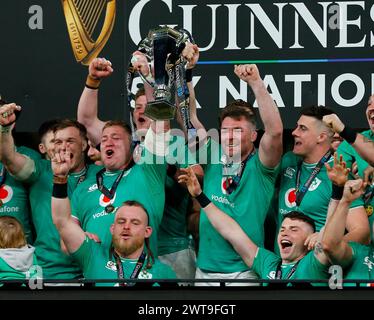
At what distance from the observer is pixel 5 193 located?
8.41 meters

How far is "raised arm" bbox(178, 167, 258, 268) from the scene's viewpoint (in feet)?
26.5

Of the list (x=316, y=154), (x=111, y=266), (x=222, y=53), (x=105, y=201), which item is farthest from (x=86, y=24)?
(x=316, y=154)

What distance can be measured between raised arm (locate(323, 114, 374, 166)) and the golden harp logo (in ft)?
5.04

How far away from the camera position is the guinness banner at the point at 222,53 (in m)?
8.19

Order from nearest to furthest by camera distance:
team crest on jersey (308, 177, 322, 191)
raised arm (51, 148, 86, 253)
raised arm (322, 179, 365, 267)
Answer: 1. raised arm (322, 179, 365, 267)
2. team crest on jersey (308, 177, 322, 191)
3. raised arm (51, 148, 86, 253)

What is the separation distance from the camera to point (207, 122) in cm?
823

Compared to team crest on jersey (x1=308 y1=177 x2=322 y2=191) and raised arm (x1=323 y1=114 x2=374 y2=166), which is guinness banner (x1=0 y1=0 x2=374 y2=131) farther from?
team crest on jersey (x1=308 y1=177 x2=322 y2=191)

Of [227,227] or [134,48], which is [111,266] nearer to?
[227,227]

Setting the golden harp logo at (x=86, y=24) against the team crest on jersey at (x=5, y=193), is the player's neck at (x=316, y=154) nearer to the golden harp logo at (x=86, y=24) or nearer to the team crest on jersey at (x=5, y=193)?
the golden harp logo at (x=86, y=24)

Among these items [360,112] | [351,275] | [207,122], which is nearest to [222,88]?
[207,122]

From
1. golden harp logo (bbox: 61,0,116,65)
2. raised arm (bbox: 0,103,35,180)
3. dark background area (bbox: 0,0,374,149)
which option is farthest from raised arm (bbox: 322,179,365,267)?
raised arm (bbox: 0,103,35,180)

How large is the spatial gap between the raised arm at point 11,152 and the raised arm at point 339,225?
196cm

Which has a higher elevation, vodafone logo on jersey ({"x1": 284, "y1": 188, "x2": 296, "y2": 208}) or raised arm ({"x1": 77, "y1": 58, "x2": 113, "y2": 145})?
raised arm ({"x1": 77, "y1": 58, "x2": 113, "y2": 145})

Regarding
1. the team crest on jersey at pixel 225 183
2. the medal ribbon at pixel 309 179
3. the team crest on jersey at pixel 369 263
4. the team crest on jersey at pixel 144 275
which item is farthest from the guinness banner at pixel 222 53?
the team crest on jersey at pixel 144 275
